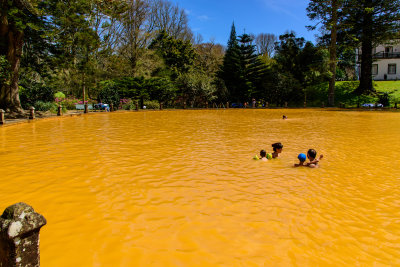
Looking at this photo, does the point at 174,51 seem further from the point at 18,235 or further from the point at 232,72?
the point at 18,235

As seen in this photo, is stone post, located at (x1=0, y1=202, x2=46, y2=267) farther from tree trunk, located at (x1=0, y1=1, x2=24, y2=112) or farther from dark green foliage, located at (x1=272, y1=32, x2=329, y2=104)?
dark green foliage, located at (x1=272, y1=32, x2=329, y2=104)

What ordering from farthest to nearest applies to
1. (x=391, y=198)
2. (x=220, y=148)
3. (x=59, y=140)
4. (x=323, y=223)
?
(x=59, y=140), (x=220, y=148), (x=391, y=198), (x=323, y=223)

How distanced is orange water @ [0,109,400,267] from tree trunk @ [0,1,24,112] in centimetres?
1355

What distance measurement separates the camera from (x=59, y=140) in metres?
11.0

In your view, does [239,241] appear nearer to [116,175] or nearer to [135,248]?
[135,248]

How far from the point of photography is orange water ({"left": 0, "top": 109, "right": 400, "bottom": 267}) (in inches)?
130

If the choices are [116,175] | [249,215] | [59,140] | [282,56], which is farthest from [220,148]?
[282,56]

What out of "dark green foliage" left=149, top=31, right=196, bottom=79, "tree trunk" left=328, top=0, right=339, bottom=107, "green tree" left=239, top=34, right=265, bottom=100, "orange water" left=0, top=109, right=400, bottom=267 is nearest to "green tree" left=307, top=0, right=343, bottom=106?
"tree trunk" left=328, top=0, right=339, bottom=107

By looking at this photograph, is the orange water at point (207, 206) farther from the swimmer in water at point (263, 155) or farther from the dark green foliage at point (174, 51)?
the dark green foliage at point (174, 51)

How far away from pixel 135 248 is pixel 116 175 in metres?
3.10

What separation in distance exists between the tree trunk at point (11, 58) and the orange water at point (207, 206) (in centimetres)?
1355

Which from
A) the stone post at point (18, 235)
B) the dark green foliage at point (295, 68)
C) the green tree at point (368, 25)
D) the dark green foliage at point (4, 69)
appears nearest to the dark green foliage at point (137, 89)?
the dark green foliage at point (4, 69)

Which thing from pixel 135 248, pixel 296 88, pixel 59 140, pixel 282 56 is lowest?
pixel 135 248

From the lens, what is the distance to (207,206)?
4566 millimetres
